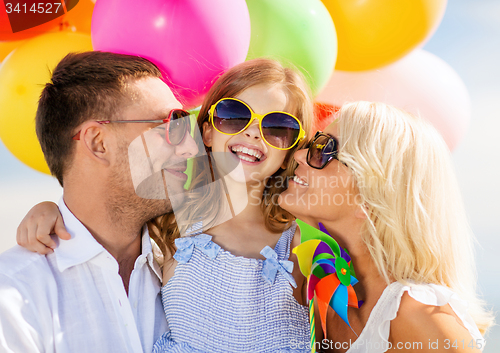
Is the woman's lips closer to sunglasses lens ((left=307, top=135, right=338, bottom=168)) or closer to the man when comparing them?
the man

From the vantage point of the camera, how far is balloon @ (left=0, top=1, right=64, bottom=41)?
2297 mm

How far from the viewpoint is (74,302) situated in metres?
1.91

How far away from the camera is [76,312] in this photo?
189 cm

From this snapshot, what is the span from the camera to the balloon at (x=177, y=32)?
2.03m

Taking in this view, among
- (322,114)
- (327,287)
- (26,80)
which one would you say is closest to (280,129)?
(322,114)

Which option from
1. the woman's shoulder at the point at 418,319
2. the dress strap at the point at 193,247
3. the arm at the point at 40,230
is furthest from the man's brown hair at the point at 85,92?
the woman's shoulder at the point at 418,319

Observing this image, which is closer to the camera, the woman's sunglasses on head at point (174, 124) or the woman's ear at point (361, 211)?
the woman's ear at point (361, 211)

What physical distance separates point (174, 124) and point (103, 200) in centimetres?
58

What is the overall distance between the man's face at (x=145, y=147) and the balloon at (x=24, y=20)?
77cm

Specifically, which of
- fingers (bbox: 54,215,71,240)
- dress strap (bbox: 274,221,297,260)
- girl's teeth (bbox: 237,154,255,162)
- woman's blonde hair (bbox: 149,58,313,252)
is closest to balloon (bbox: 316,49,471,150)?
woman's blonde hair (bbox: 149,58,313,252)

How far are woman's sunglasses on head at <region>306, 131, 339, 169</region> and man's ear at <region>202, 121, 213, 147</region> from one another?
690mm

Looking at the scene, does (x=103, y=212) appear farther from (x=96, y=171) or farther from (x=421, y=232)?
(x=421, y=232)

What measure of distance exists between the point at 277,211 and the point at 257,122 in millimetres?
631

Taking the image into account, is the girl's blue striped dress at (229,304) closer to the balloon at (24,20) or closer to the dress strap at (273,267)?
the dress strap at (273,267)
